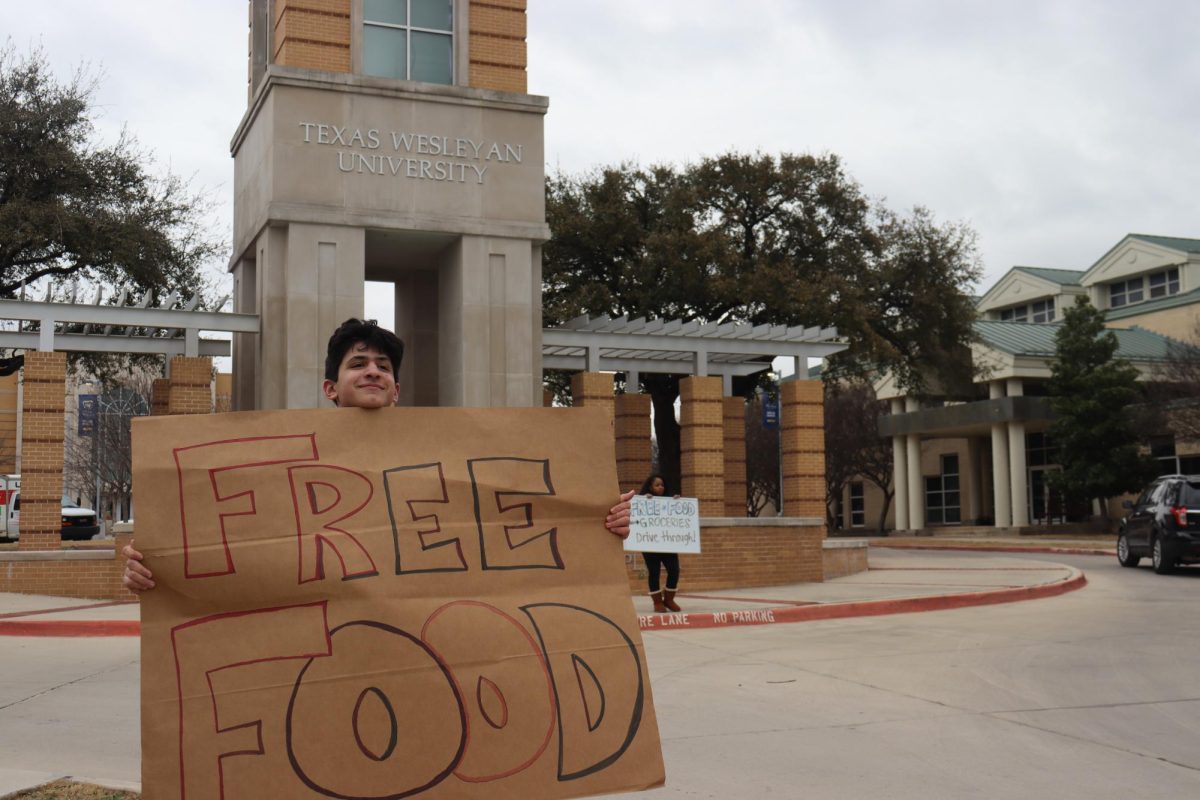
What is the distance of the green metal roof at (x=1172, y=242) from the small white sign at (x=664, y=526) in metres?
48.0

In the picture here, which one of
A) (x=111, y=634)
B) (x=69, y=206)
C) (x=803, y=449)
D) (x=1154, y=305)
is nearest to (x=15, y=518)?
(x=69, y=206)

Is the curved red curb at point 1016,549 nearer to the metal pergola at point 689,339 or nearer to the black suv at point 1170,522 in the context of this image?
the black suv at point 1170,522

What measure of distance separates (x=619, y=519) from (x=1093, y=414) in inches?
1736

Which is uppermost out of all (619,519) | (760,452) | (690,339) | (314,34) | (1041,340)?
(314,34)

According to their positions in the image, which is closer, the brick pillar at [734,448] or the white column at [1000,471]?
the brick pillar at [734,448]

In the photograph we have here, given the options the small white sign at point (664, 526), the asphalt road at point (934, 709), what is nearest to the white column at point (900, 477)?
the small white sign at point (664, 526)

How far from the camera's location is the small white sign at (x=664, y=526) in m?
15.4

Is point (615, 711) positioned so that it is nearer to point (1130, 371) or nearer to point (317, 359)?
point (317, 359)

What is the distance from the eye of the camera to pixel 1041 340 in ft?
175

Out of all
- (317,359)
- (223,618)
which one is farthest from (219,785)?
(317,359)

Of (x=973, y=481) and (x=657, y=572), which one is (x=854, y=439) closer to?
(x=973, y=481)

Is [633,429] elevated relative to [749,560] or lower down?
elevated

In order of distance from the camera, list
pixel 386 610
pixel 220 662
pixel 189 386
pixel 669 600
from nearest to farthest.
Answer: pixel 220 662, pixel 386 610, pixel 669 600, pixel 189 386

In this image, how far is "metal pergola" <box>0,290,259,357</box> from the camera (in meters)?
17.3
